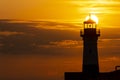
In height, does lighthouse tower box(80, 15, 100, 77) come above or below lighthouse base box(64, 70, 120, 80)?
above

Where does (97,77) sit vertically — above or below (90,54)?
below

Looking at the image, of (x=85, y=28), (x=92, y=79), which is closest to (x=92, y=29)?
(x=85, y=28)

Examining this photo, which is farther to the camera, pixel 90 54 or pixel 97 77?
pixel 90 54

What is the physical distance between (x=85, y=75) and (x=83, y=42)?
303 centimetres

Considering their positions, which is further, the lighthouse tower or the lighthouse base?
the lighthouse tower

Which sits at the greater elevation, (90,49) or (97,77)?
(90,49)

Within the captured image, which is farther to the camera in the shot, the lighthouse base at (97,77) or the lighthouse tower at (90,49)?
the lighthouse tower at (90,49)

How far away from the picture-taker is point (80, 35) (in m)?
67.8

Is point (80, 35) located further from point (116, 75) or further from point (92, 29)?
point (116, 75)

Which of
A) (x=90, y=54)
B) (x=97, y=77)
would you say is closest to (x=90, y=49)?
(x=90, y=54)

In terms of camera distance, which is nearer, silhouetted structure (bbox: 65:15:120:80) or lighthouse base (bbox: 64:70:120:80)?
lighthouse base (bbox: 64:70:120:80)

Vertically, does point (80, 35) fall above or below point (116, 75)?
above

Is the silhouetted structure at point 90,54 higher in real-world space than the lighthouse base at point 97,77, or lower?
higher

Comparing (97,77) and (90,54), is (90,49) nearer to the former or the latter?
(90,54)
